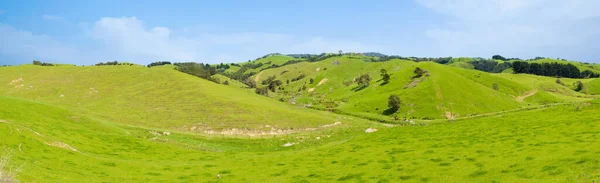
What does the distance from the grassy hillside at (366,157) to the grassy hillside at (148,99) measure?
3122 cm

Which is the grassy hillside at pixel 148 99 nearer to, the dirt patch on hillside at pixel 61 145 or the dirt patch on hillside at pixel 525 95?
the dirt patch on hillside at pixel 61 145

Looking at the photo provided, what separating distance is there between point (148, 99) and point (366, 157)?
8426 centimetres

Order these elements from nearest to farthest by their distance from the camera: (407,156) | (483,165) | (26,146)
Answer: (483,165)
(26,146)
(407,156)

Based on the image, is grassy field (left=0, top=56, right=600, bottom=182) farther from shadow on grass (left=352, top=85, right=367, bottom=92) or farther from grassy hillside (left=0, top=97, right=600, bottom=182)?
shadow on grass (left=352, top=85, right=367, bottom=92)

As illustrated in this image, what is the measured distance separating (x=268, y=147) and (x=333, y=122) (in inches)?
1220

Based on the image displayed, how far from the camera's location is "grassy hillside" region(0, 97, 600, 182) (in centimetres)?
2469

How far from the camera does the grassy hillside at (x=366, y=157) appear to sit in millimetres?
24688

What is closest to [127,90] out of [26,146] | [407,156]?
[26,146]

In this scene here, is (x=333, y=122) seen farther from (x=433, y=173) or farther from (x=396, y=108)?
(x=433, y=173)

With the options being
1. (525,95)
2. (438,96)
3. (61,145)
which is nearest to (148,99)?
(61,145)

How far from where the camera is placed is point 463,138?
1661 inches

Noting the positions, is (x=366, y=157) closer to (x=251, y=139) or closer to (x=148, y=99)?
(x=251, y=139)

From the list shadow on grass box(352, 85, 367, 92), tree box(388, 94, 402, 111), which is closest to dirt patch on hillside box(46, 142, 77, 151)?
tree box(388, 94, 402, 111)

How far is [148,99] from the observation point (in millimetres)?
103312
